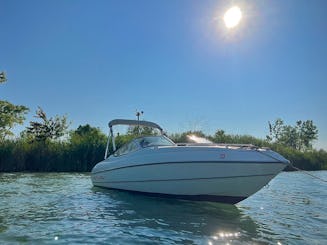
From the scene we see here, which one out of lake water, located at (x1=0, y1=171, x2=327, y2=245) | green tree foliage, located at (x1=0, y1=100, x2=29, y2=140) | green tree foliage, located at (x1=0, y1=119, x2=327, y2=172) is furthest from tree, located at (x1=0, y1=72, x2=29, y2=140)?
lake water, located at (x1=0, y1=171, x2=327, y2=245)

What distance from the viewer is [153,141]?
916 centimetres

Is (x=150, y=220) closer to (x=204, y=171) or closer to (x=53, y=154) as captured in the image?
(x=204, y=171)

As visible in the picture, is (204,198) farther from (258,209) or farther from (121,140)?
(121,140)

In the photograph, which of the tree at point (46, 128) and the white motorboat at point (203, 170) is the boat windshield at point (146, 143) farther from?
the tree at point (46, 128)

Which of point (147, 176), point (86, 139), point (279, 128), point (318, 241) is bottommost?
point (318, 241)

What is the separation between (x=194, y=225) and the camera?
5.71 metres

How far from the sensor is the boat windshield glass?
9036mm

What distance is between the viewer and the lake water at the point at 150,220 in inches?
190

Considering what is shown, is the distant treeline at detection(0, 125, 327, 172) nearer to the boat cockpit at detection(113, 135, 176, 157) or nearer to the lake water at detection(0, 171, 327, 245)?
the lake water at detection(0, 171, 327, 245)

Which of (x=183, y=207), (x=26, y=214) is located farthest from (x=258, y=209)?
(x=26, y=214)

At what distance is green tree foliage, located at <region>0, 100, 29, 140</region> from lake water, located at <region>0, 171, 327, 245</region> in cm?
2153

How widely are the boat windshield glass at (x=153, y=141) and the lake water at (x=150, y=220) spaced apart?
1.43 metres

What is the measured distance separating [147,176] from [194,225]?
280 cm

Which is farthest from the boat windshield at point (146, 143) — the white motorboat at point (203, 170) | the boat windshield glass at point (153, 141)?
the white motorboat at point (203, 170)
